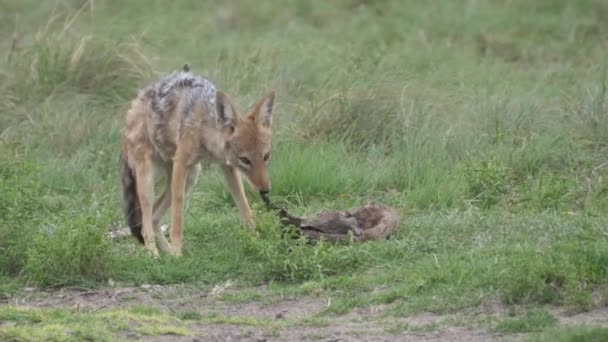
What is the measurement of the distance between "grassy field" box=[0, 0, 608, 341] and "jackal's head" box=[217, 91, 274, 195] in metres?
0.27

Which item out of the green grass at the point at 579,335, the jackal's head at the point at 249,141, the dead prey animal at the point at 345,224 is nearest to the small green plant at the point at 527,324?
the green grass at the point at 579,335

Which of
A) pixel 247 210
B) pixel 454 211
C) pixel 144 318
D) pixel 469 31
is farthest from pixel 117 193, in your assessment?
pixel 469 31

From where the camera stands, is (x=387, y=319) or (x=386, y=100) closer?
(x=387, y=319)

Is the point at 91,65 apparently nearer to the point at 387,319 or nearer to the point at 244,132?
the point at 244,132

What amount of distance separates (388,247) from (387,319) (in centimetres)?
155

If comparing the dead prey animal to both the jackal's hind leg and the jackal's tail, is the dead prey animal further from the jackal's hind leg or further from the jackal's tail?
the jackal's tail

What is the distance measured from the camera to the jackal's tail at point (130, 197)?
35.0 feet

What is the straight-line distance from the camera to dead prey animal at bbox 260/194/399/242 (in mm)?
9984

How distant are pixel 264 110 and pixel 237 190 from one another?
69cm

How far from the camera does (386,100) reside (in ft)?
44.2

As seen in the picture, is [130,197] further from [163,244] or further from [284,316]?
[284,316]

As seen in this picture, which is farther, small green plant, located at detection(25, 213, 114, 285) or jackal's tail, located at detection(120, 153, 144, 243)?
jackal's tail, located at detection(120, 153, 144, 243)

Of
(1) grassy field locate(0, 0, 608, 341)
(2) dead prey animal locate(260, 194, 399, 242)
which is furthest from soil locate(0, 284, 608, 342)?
(2) dead prey animal locate(260, 194, 399, 242)

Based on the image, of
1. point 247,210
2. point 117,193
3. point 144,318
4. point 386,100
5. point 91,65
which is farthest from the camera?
point 91,65
